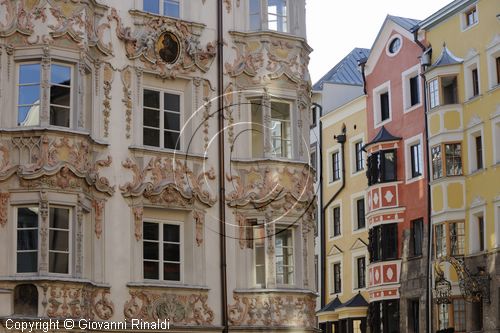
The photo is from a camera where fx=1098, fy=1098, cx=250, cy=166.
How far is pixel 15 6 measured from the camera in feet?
100

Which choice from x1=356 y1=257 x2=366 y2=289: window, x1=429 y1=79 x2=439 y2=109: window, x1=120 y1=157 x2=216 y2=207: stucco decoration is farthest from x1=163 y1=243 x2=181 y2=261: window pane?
x1=356 y1=257 x2=366 y2=289: window

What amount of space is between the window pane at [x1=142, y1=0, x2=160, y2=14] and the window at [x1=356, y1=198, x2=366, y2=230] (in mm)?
28423

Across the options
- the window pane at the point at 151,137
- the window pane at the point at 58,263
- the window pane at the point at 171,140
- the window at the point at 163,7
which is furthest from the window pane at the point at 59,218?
the window at the point at 163,7

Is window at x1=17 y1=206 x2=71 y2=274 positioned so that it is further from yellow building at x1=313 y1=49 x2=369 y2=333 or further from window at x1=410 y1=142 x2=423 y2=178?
yellow building at x1=313 y1=49 x2=369 y2=333

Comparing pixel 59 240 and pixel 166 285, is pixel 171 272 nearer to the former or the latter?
pixel 166 285

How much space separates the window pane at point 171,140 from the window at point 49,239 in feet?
13.7

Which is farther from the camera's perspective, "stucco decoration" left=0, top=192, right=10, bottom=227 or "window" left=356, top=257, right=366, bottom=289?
"window" left=356, top=257, right=366, bottom=289

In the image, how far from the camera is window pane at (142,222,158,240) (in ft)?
104

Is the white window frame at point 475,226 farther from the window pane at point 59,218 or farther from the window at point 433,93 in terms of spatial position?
the window pane at point 59,218

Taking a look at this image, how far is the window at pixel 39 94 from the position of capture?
3017 centimetres

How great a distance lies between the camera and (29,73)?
30.5 metres

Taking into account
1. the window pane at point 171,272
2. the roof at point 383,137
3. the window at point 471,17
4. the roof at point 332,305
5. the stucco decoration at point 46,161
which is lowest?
the window pane at point 171,272

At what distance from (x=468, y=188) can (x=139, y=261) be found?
22.1 metres

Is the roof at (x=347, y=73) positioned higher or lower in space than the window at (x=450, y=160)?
higher
